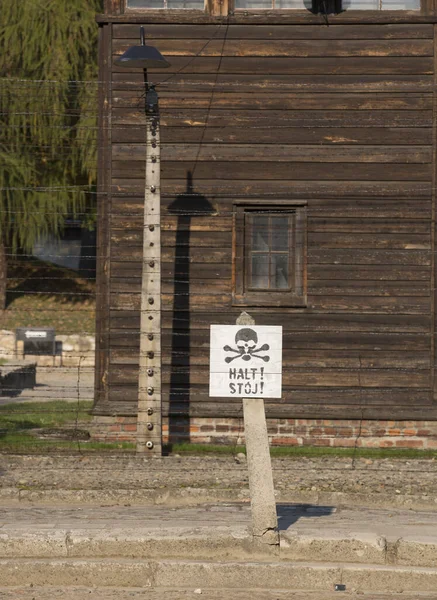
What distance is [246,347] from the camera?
8906 millimetres

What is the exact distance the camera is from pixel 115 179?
15023 millimetres

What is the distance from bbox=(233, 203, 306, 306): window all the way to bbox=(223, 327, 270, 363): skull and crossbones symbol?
611 cm

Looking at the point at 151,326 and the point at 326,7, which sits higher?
the point at 326,7

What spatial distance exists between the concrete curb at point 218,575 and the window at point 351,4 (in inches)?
344

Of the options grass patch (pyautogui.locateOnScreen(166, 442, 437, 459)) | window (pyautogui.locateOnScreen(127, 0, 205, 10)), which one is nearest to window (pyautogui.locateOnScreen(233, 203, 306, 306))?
grass patch (pyautogui.locateOnScreen(166, 442, 437, 459))

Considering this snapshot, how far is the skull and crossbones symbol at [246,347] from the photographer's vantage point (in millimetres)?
8898

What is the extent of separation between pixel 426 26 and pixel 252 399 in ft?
25.5

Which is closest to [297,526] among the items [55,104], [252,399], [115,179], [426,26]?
[252,399]

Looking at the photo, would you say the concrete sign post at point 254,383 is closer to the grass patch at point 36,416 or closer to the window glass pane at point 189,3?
the grass patch at point 36,416

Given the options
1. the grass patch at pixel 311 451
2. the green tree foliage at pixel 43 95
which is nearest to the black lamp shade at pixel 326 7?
the grass patch at pixel 311 451

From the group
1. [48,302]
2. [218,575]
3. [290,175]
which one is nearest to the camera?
[218,575]

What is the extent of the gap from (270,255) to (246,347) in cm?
632

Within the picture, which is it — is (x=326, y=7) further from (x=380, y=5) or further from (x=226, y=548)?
(x=226, y=548)

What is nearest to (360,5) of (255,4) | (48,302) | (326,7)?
(326,7)
